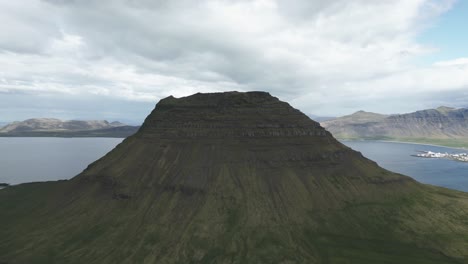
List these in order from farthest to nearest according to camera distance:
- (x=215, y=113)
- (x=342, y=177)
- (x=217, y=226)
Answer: (x=215, y=113) → (x=342, y=177) → (x=217, y=226)

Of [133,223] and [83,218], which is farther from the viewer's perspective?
[83,218]

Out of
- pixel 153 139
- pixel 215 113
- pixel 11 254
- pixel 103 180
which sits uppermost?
pixel 215 113

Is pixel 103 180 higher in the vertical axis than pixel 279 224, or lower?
higher

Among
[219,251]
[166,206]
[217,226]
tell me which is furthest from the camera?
[166,206]

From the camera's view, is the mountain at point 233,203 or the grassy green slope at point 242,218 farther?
the mountain at point 233,203

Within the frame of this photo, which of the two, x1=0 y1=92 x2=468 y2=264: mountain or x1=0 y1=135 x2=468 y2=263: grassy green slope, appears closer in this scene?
x1=0 y1=135 x2=468 y2=263: grassy green slope

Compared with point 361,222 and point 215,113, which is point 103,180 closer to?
point 215,113

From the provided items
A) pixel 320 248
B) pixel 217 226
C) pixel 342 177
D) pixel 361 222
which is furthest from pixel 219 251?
pixel 342 177
